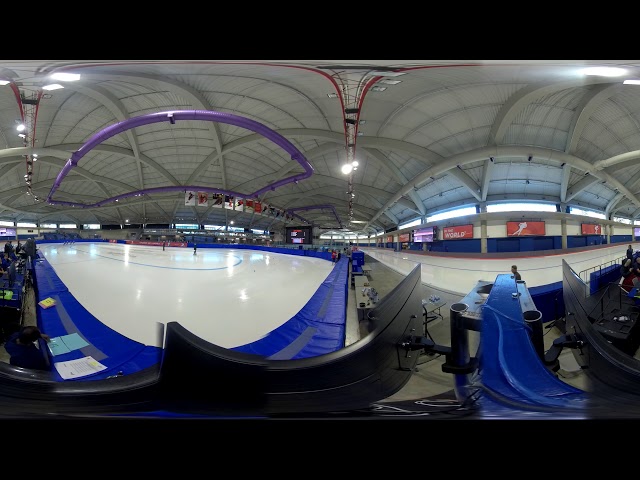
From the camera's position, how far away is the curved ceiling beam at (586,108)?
1.05m

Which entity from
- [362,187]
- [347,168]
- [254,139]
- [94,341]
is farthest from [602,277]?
[94,341]

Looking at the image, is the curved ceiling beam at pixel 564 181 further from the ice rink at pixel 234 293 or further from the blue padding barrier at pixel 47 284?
the blue padding barrier at pixel 47 284

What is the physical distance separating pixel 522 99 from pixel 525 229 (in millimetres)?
614

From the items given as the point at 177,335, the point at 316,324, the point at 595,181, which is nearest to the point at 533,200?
the point at 595,181

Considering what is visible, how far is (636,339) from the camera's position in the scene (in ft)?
3.67

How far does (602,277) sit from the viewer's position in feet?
3.59

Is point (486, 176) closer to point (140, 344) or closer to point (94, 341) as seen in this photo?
point (140, 344)

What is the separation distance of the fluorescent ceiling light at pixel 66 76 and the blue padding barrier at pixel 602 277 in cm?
251

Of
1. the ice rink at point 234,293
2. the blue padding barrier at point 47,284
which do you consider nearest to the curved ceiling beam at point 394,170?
the ice rink at point 234,293

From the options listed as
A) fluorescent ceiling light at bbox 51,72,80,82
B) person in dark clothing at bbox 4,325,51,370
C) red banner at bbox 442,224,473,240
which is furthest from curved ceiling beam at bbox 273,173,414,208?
person in dark clothing at bbox 4,325,51,370
